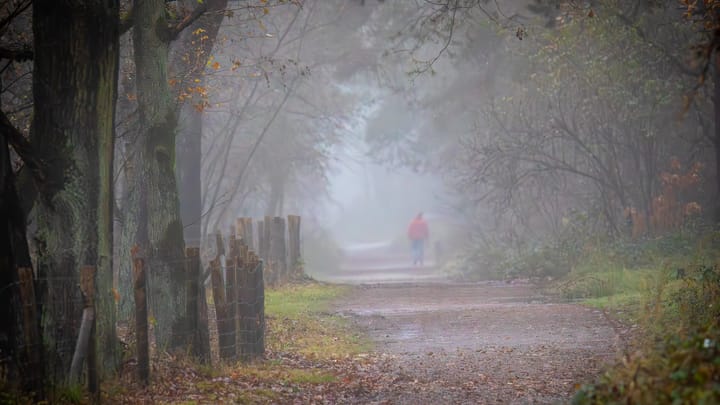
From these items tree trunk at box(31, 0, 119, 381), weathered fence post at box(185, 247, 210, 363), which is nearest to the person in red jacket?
weathered fence post at box(185, 247, 210, 363)

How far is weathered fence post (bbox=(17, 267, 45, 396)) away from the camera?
7188mm

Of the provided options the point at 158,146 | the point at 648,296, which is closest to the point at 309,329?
the point at 158,146

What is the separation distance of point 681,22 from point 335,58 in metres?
11.6

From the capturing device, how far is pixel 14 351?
7.59 m

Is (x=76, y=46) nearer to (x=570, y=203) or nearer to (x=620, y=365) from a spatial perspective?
(x=620, y=365)

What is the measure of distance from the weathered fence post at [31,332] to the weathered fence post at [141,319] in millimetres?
1124

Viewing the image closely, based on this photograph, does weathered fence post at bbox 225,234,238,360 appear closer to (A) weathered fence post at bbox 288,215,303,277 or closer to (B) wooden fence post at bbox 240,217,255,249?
(B) wooden fence post at bbox 240,217,255,249

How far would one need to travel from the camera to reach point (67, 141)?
8297mm

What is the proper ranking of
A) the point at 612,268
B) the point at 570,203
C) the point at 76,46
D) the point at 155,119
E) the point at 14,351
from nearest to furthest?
the point at 14,351, the point at 76,46, the point at 155,119, the point at 612,268, the point at 570,203

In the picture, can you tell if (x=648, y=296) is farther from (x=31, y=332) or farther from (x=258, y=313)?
(x=31, y=332)

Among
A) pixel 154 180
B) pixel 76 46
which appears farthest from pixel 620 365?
pixel 154 180

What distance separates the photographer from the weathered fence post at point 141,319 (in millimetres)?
8297

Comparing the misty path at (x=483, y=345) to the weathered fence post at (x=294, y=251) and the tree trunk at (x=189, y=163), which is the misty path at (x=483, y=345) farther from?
the tree trunk at (x=189, y=163)

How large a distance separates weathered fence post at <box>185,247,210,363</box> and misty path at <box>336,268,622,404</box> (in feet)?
6.81
